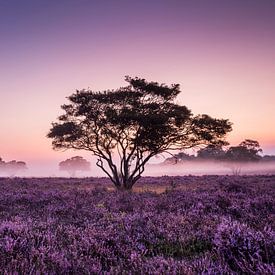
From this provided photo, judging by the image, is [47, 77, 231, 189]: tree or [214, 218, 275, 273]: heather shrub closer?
[214, 218, 275, 273]: heather shrub

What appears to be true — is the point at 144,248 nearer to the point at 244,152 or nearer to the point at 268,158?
the point at 244,152

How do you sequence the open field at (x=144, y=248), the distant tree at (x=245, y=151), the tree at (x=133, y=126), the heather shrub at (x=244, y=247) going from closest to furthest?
the open field at (x=144, y=248) < the heather shrub at (x=244, y=247) < the tree at (x=133, y=126) < the distant tree at (x=245, y=151)

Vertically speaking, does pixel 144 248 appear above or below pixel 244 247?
below

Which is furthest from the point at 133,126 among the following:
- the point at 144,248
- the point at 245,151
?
the point at 245,151

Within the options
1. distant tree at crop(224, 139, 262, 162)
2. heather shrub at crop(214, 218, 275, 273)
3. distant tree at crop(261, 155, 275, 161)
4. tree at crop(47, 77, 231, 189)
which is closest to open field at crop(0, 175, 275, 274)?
heather shrub at crop(214, 218, 275, 273)

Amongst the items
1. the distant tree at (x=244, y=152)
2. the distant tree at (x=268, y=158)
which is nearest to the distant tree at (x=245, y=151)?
the distant tree at (x=244, y=152)

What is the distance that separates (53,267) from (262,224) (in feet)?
12.7

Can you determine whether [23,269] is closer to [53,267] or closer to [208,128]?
[53,267]

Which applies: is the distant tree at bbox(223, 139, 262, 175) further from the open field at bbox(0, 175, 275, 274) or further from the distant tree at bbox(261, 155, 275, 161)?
the open field at bbox(0, 175, 275, 274)

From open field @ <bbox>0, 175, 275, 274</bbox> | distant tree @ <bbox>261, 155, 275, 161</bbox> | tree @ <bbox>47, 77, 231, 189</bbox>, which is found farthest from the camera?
distant tree @ <bbox>261, 155, 275, 161</bbox>

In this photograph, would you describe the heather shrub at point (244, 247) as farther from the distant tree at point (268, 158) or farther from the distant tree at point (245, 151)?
the distant tree at point (268, 158)

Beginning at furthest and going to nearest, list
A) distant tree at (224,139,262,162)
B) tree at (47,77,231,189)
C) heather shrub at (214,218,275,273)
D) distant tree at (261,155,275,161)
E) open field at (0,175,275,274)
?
1. distant tree at (261,155,275,161)
2. distant tree at (224,139,262,162)
3. tree at (47,77,231,189)
4. heather shrub at (214,218,275,273)
5. open field at (0,175,275,274)

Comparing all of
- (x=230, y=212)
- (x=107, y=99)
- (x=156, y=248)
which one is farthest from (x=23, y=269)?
(x=107, y=99)

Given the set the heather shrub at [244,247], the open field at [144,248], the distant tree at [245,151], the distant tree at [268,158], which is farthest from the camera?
the distant tree at [268,158]
